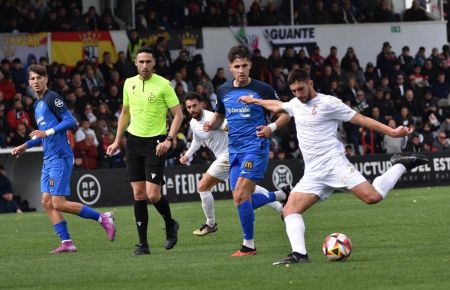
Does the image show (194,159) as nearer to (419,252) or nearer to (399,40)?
(399,40)

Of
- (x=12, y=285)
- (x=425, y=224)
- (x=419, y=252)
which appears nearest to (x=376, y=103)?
(x=425, y=224)

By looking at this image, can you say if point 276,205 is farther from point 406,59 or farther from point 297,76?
point 406,59

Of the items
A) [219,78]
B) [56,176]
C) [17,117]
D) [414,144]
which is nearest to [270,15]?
[219,78]

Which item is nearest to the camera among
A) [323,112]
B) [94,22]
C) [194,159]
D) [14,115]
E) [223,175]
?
[323,112]

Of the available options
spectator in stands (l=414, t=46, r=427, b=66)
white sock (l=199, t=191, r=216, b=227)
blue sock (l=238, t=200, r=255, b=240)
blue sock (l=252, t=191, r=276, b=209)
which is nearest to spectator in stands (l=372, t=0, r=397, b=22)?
→ spectator in stands (l=414, t=46, r=427, b=66)

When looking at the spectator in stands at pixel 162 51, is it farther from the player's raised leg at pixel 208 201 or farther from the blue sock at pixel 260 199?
the blue sock at pixel 260 199

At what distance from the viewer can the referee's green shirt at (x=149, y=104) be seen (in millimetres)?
13969

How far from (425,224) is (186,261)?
5.50m

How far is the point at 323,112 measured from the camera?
40.3 ft

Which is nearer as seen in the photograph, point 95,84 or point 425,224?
point 425,224

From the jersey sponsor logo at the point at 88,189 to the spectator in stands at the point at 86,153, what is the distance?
1.14 meters

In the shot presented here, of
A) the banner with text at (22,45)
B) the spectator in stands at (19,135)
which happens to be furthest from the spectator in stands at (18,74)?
the spectator in stands at (19,135)

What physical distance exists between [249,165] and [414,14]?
1086 inches

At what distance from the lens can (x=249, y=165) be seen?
44.5 ft
